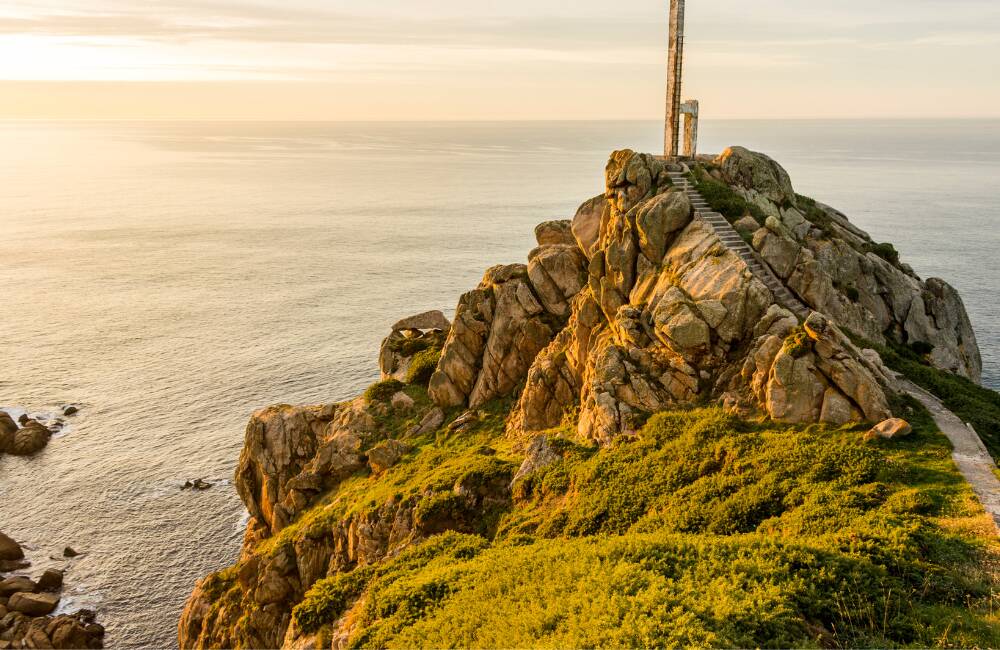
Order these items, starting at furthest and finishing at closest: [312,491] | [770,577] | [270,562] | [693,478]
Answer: [312,491], [270,562], [693,478], [770,577]

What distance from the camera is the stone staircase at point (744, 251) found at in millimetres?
41438

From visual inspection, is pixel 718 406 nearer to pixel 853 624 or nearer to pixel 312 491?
pixel 853 624

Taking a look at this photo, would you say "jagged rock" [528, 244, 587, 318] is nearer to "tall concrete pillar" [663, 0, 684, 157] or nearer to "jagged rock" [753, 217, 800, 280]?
"tall concrete pillar" [663, 0, 684, 157]

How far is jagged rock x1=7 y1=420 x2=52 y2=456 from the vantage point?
241 feet

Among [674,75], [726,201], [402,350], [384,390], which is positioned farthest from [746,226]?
[402,350]

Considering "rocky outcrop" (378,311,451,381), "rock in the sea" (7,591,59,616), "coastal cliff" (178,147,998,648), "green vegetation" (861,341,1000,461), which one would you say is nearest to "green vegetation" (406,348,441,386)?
"coastal cliff" (178,147,998,648)

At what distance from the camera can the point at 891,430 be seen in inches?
1230

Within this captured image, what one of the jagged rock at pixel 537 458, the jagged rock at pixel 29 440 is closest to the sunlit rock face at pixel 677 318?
the jagged rock at pixel 537 458

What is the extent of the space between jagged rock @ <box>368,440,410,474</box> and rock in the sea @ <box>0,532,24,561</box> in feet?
112

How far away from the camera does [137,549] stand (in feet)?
196

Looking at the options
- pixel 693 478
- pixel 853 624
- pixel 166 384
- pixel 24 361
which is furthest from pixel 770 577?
pixel 24 361

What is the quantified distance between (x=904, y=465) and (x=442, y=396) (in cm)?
3250

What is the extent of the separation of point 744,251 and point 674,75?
57.1 feet

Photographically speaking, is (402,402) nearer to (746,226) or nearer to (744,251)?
(744,251)
